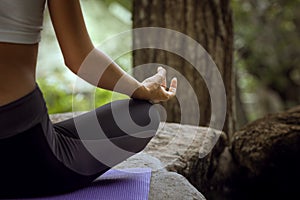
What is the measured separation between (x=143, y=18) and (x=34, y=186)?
1.72 metres

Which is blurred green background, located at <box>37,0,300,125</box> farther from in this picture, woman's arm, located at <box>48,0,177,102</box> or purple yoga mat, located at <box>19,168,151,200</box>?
woman's arm, located at <box>48,0,177,102</box>

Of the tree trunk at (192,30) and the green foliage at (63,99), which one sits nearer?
the tree trunk at (192,30)

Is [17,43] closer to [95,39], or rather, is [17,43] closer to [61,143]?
[61,143]

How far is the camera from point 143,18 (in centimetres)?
308

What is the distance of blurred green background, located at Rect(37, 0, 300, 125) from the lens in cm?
561

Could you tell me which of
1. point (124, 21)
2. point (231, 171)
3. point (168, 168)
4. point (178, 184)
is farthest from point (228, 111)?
point (124, 21)

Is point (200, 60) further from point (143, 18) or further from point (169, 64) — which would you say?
point (143, 18)

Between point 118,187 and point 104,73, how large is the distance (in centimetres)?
35

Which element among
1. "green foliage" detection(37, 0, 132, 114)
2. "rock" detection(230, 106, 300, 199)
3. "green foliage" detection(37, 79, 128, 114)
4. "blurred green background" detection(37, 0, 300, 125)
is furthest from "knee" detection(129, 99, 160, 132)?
"green foliage" detection(37, 0, 132, 114)

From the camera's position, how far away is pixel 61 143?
5.23 ft

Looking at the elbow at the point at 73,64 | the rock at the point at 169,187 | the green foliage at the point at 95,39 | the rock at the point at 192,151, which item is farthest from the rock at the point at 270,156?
the green foliage at the point at 95,39

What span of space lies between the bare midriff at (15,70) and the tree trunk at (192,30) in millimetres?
1662

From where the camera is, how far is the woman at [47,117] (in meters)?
1.40

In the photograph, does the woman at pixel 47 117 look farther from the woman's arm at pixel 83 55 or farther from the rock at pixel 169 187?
the rock at pixel 169 187
